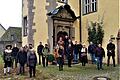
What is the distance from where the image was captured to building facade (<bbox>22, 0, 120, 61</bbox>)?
2825cm

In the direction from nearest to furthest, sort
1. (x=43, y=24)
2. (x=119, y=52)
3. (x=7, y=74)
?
1. (x=7, y=74)
2. (x=119, y=52)
3. (x=43, y=24)

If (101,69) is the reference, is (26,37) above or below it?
above

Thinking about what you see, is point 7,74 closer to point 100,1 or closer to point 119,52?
point 119,52

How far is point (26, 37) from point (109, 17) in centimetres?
766

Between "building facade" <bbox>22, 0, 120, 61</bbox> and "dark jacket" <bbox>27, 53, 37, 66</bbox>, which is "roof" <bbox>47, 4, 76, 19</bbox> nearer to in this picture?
"building facade" <bbox>22, 0, 120, 61</bbox>

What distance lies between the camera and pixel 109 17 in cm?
2697

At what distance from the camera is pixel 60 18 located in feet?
96.7

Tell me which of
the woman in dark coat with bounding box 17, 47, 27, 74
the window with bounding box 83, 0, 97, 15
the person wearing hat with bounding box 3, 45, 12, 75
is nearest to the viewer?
the woman in dark coat with bounding box 17, 47, 27, 74

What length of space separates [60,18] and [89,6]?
2.69m

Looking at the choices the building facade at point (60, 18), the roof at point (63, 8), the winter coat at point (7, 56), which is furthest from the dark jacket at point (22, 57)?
the roof at point (63, 8)

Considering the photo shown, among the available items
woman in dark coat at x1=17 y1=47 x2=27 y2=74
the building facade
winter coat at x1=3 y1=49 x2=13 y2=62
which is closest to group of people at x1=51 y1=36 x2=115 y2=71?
woman in dark coat at x1=17 y1=47 x2=27 y2=74

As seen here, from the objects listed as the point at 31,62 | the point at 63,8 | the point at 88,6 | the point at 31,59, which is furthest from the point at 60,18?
the point at 31,62

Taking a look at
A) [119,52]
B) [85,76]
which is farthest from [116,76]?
[119,52]

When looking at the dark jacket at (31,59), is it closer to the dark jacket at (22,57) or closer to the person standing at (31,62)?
the person standing at (31,62)
